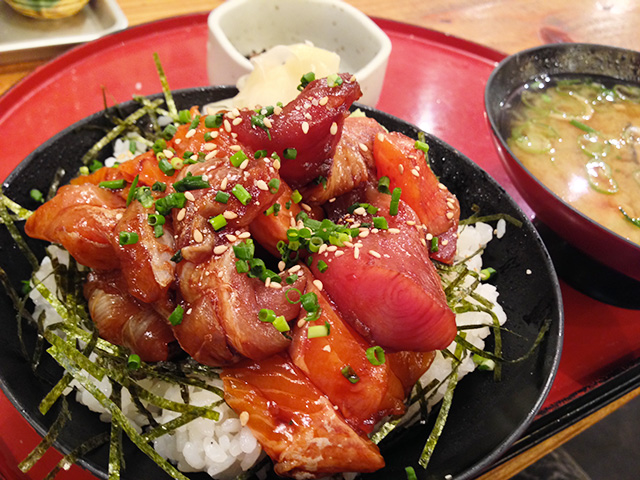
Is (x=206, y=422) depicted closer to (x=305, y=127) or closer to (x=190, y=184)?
(x=190, y=184)

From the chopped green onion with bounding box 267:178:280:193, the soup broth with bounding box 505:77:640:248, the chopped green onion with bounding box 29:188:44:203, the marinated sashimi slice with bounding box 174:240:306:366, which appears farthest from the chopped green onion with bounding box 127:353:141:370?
the soup broth with bounding box 505:77:640:248

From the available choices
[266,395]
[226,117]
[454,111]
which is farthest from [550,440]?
[454,111]

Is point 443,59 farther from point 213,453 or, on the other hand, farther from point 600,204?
point 213,453

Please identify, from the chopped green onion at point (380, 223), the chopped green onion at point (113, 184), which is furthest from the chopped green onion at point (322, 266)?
the chopped green onion at point (113, 184)

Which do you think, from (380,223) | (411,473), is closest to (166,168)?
(380,223)

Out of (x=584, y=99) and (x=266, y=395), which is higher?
(x=584, y=99)

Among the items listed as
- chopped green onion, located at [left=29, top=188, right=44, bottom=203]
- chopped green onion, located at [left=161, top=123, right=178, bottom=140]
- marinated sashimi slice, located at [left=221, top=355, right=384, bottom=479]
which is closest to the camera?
marinated sashimi slice, located at [left=221, top=355, right=384, bottom=479]

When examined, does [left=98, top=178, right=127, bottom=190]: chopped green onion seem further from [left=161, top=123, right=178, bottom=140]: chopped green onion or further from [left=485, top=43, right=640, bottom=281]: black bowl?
[left=485, top=43, right=640, bottom=281]: black bowl
